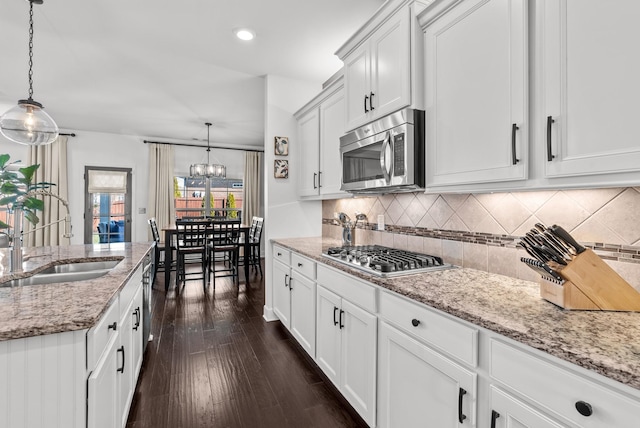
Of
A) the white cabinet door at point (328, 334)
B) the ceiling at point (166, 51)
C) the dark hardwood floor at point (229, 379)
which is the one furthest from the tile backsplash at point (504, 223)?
the ceiling at point (166, 51)

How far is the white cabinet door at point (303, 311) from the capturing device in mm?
2336

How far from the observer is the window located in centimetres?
679

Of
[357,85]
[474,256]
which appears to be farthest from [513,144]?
[357,85]

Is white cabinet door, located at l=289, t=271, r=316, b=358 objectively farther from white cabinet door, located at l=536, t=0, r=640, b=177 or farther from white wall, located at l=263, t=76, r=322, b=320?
white cabinet door, located at l=536, t=0, r=640, b=177

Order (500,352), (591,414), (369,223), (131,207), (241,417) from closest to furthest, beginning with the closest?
(591,414)
(500,352)
(241,417)
(369,223)
(131,207)

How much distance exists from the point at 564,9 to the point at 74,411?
210cm

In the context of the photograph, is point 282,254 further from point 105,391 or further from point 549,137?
point 549,137

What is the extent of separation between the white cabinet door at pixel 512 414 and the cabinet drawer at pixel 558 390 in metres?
0.03

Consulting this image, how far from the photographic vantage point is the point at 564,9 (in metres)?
1.07

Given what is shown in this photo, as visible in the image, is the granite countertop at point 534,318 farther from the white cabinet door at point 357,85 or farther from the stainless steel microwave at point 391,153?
the white cabinet door at point 357,85

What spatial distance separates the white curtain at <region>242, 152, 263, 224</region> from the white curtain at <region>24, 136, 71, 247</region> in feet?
10.8

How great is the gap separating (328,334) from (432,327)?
1.00m

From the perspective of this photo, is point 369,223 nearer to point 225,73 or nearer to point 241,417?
point 241,417

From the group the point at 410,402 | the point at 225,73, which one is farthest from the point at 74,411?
the point at 225,73
